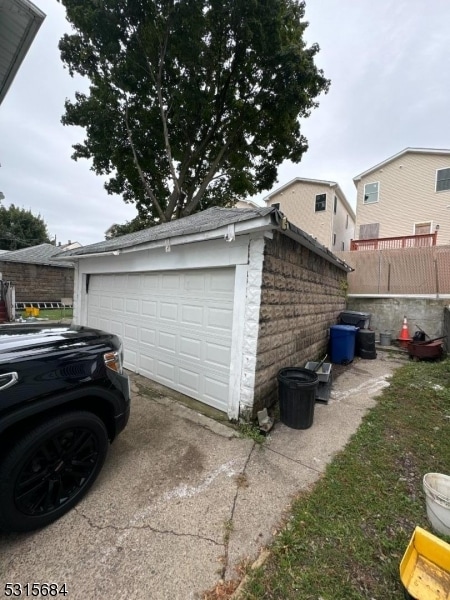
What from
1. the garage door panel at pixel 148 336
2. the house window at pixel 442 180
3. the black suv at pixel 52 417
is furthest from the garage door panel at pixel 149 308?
the house window at pixel 442 180

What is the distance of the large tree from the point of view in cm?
834

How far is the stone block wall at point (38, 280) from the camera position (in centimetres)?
1538

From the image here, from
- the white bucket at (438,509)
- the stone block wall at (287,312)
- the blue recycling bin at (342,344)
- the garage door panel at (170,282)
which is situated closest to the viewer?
the white bucket at (438,509)

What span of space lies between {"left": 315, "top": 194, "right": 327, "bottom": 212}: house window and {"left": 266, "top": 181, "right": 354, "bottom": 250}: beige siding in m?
0.19

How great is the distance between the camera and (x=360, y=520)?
210 cm

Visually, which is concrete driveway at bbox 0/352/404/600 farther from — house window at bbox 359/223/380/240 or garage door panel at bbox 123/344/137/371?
house window at bbox 359/223/380/240

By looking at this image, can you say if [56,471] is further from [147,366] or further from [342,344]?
[342,344]

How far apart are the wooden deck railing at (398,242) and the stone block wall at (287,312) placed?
23.2ft

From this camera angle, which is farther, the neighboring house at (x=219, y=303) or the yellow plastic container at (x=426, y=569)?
the neighboring house at (x=219, y=303)

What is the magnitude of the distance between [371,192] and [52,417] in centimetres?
1902

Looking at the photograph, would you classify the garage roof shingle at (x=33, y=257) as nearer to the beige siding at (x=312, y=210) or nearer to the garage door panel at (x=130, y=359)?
the garage door panel at (x=130, y=359)

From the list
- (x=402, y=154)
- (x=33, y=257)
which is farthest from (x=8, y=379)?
(x=402, y=154)

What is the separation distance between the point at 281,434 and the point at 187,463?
131 centimetres

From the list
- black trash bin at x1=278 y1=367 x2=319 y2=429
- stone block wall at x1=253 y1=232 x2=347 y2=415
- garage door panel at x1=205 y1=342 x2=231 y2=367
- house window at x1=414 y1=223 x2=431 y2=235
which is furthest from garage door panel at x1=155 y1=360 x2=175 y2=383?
house window at x1=414 y1=223 x2=431 y2=235
